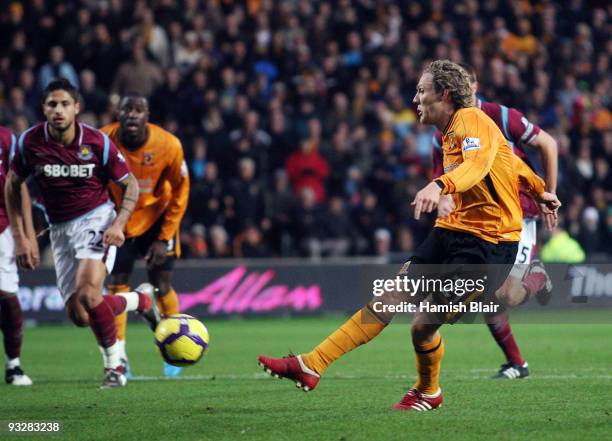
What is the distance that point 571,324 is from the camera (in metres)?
15.7

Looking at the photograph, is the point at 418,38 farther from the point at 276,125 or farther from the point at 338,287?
the point at 338,287

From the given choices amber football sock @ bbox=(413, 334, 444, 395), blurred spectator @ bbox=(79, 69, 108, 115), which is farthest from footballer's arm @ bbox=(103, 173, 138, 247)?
blurred spectator @ bbox=(79, 69, 108, 115)

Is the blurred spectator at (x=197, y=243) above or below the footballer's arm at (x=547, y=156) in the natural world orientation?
below

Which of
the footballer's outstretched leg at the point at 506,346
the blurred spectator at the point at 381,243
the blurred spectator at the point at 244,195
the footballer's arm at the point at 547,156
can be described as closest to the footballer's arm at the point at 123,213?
the footballer's outstretched leg at the point at 506,346

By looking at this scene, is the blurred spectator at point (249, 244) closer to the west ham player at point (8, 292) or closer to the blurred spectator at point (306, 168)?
the blurred spectator at point (306, 168)

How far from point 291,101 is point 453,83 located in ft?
38.8

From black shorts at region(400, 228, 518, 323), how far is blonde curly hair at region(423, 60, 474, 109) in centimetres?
81

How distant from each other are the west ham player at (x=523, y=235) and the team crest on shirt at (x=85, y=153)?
2666 mm

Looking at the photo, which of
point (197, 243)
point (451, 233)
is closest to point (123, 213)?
point (451, 233)

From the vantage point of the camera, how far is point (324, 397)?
7.73 m

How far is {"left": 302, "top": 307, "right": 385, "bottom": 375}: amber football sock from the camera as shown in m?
6.75

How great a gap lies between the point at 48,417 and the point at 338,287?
10.0 metres

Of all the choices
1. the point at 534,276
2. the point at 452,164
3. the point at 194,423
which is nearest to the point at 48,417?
the point at 194,423

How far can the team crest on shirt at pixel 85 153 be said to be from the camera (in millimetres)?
8453
